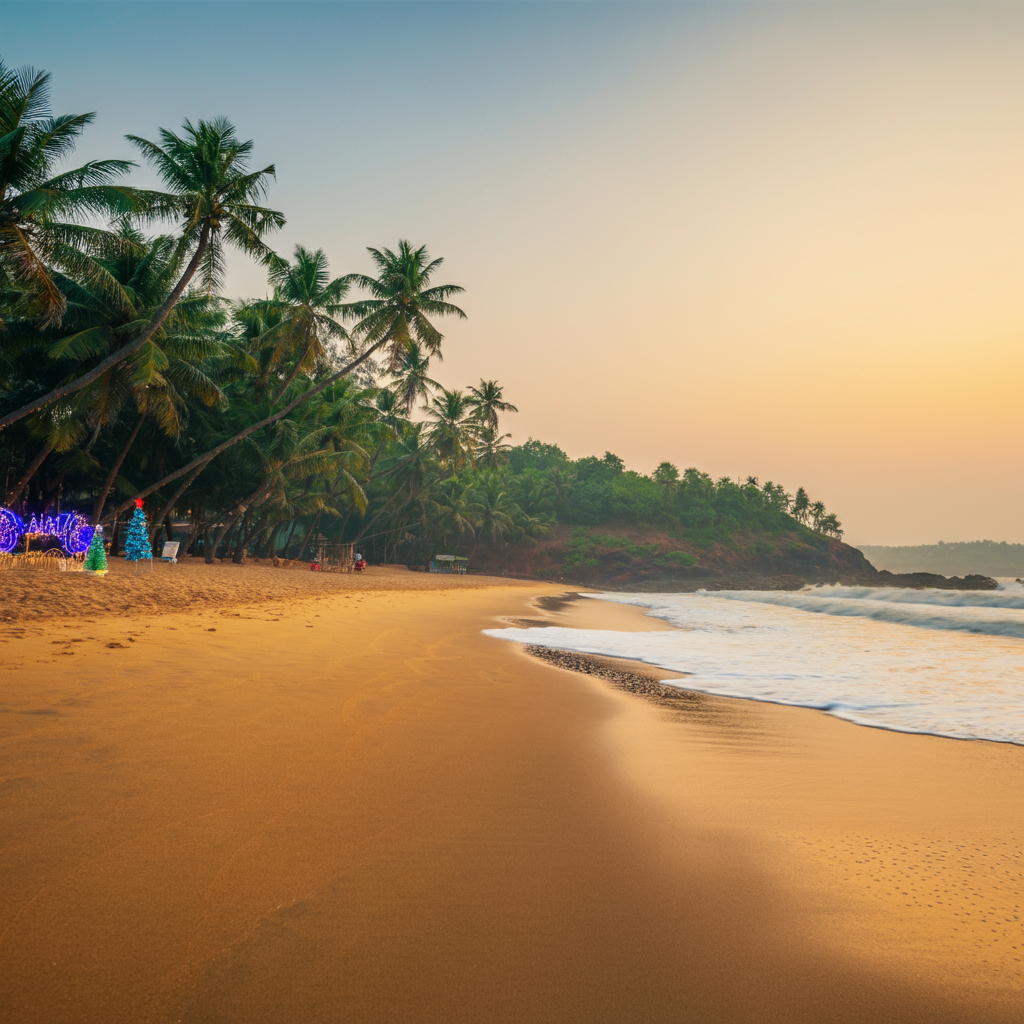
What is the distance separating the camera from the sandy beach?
5.70ft

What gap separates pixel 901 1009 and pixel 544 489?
68846mm

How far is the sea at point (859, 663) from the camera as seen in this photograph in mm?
5805

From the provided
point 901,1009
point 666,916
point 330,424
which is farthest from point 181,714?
point 330,424

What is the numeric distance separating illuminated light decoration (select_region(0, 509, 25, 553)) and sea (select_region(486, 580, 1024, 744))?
1191cm

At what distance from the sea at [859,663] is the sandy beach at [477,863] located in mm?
1057

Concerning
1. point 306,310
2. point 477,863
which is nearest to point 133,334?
point 306,310

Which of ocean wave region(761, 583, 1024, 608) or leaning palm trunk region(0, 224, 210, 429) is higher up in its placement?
leaning palm trunk region(0, 224, 210, 429)

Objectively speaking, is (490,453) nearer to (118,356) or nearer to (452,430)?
(452,430)

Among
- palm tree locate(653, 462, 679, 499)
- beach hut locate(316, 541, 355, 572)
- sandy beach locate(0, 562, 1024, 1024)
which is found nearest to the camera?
sandy beach locate(0, 562, 1024, 1024)

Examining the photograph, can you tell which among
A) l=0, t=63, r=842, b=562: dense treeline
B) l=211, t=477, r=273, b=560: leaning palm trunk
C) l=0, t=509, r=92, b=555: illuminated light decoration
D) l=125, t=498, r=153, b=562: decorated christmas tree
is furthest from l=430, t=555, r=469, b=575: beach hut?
l=0, t=509, r=92, b=555: illuminated light decoration

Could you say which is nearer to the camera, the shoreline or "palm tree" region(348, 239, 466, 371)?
the shoreline

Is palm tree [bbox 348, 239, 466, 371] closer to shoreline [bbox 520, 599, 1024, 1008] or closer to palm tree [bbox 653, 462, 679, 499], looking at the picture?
shoreline [bbox 520, 599, 1024, 1008]

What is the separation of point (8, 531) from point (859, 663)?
17941mm

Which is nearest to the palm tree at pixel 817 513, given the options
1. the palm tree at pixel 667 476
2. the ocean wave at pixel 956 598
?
the palm tree at pixel 667 476
